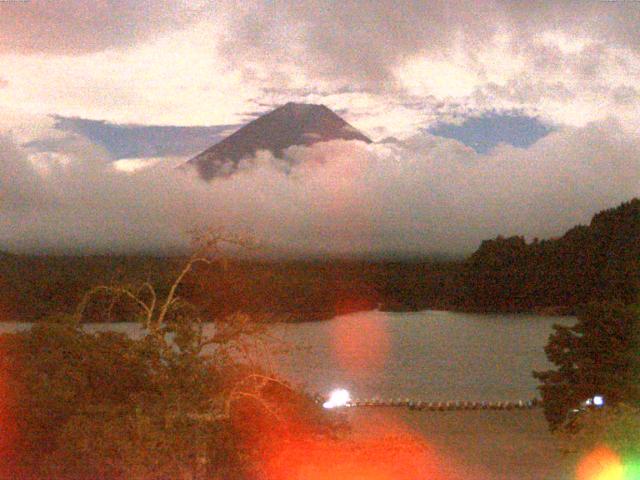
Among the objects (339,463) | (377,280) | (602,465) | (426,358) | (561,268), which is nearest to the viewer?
(602,465)

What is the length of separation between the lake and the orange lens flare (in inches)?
261

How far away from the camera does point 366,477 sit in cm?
867

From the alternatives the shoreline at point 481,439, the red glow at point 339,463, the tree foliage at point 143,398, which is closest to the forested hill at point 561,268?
the shoreline at point 481,439

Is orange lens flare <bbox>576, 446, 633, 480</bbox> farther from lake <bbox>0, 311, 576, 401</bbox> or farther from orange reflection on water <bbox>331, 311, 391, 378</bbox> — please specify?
orange reflection on water <bbox>331, 311, 391, 378</bbox>

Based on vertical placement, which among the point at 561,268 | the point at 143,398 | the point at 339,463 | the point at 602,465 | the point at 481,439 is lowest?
the point at 481,439

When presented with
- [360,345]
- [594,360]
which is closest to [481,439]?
[594,360]

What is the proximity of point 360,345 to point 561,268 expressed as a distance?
689 centimetres

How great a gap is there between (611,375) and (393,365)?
7101mm

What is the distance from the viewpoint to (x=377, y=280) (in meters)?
24.1

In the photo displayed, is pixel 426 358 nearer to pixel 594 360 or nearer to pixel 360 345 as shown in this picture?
pixel 360 345

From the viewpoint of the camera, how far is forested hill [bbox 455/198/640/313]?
720 inches

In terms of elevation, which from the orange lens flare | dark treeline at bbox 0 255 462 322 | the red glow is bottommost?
the red glow

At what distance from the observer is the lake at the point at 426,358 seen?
17359mm

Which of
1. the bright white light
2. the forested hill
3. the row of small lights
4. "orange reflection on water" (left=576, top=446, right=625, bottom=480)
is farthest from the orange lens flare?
the forested hill
